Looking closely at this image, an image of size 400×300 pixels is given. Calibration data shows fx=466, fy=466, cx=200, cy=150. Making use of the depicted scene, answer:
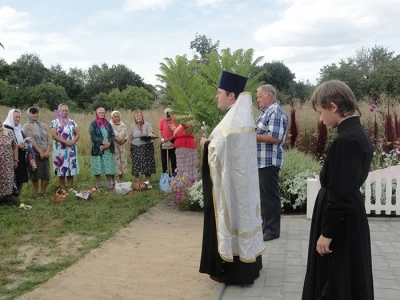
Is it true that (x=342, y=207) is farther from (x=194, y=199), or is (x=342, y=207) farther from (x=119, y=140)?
(x=119, y=140)

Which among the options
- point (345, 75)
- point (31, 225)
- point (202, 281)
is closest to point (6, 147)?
point (31, 225)

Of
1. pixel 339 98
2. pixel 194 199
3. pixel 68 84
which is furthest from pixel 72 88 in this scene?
pixel 339 98

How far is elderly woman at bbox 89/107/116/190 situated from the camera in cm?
948

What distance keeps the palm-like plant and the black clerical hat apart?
4131mm

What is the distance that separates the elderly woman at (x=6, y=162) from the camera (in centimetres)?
810

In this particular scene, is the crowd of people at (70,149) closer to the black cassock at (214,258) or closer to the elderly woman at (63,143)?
the elderly woman at (63,143)

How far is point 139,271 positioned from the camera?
4941 millimetres

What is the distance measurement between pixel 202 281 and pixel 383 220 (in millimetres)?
3470

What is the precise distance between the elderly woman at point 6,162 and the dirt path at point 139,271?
8.83 feet

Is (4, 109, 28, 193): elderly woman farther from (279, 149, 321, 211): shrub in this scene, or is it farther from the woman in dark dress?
the woman in dark dress

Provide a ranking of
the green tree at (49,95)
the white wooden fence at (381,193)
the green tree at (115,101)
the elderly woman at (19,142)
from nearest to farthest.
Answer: the white wooden fence at (381,193)
the elderly woman at (19,142)
the green tree at (49,95)
the green tree at (115,101)

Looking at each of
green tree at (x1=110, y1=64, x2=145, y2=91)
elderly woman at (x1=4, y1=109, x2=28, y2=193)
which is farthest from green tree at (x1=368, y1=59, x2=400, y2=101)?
green tree at (x1=110, y1=64, x2=145, y2=91)

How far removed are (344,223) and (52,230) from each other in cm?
503

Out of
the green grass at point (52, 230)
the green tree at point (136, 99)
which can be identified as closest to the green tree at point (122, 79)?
the green tree at point (136, 99)
